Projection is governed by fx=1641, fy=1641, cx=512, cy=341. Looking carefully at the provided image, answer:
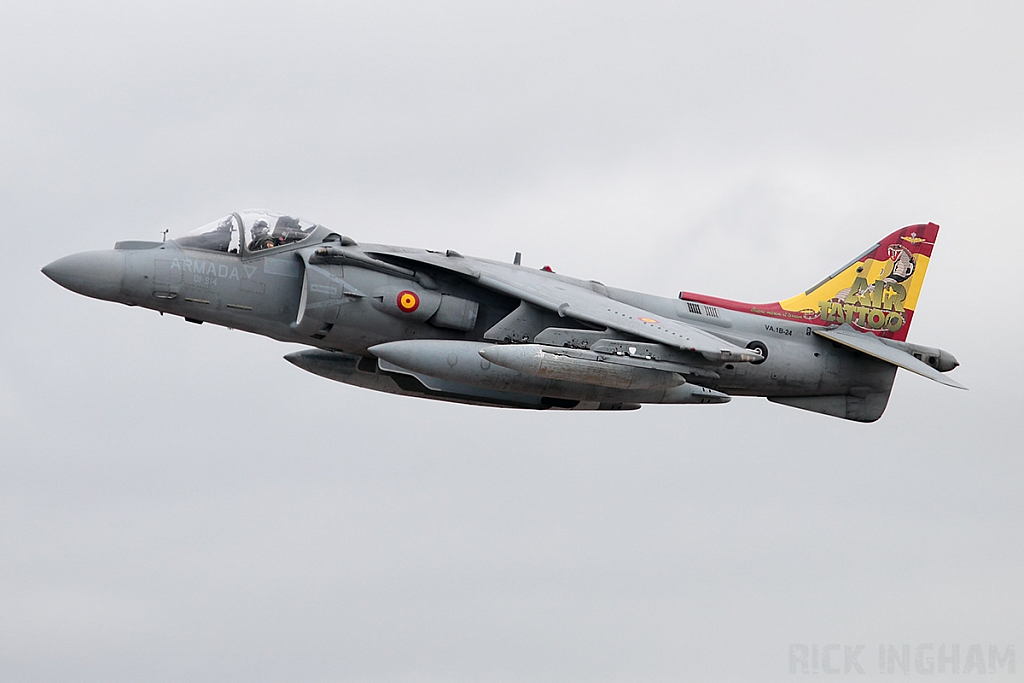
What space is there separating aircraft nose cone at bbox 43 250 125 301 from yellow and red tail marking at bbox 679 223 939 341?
332 inches

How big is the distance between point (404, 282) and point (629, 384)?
3.53 m

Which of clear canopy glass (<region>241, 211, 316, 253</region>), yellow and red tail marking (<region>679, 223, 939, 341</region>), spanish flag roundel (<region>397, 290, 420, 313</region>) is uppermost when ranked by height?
yellow and red tail marking (<region>679, 223, 939, 341</region>)

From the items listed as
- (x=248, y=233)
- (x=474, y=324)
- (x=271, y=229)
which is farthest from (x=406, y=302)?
(x=248, y=233)

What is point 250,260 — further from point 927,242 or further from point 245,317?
point 927,242

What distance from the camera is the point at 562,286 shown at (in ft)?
78.3

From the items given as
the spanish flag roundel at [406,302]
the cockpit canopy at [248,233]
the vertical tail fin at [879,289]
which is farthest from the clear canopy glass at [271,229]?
the vertical tail fin at [879,289]

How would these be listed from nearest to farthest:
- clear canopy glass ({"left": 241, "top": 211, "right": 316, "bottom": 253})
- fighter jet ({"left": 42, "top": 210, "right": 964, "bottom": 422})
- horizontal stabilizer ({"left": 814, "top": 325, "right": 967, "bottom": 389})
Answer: fighter jet ({"left": 42, "top": 210, "right": 964, "bottom": 422})
clear canopy glass ({"left": 241, "top": 211, "right": 316, "bottom": 253})
horizontal stabilizer ({"left": 814, "top": 325, "right": 967, "bottom": 389})

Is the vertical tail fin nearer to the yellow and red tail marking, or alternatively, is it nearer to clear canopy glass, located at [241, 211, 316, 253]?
the yellow and red tail marking

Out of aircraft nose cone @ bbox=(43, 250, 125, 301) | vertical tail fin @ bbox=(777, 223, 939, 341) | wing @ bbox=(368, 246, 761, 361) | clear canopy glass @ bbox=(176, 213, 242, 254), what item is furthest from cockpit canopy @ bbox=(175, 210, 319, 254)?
vertical tail fin @ bbox=(777, 223, 939, 341)

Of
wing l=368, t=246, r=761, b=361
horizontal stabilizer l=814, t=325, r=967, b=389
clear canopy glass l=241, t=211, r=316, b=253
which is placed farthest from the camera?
horizontal stabilizer l=814, t=325, r=967, b=389

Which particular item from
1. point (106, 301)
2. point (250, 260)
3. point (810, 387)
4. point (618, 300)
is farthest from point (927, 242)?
point (106, 301)

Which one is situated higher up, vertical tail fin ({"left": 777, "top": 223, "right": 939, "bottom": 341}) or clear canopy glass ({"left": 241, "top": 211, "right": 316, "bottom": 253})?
vertical tail fin ({"left": 777, "top": 223, "right": 939, "bottom": 341})

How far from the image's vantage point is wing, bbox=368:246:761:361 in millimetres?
22422

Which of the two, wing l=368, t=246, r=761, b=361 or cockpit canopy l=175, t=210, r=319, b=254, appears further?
cockpit canopy l=175, t=210, r=319, b=254
